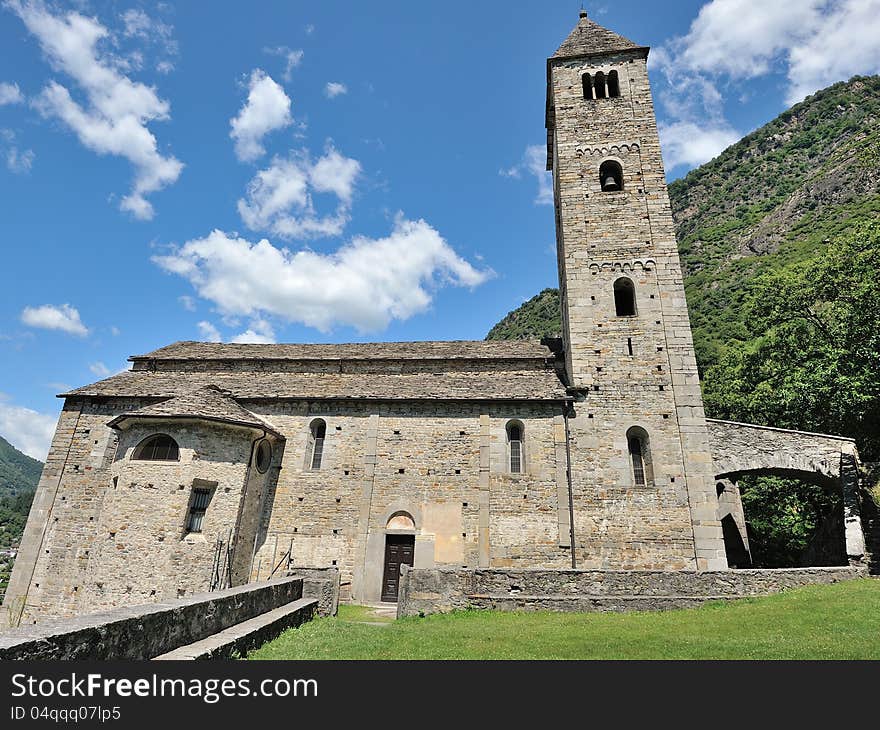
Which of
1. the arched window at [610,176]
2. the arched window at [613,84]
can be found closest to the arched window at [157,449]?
the arched window at [610,176]

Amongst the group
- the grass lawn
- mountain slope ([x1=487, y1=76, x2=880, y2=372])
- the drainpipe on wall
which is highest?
mountain slope ([x1=487, y1=76, x2=880, y2=372])

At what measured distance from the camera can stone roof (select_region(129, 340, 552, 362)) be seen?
22016 mm

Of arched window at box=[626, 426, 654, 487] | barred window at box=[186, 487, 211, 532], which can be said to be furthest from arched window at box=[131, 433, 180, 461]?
arched window at box=[626, 426, 654, 487]

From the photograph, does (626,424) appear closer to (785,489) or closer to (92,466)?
(785,489)

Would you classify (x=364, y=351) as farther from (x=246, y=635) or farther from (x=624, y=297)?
(x=246, y=635)

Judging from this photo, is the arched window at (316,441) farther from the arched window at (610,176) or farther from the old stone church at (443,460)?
the arched window at (610,176)

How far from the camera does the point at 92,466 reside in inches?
731

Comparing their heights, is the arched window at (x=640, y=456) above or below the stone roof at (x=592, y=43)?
below

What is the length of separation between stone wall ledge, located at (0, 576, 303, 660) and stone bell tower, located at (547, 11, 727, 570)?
1157 cm

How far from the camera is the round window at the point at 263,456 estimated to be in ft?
58.1

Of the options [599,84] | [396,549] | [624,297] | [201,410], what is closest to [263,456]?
[201,410]

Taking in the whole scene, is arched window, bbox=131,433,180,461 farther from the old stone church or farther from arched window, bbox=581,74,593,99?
arched window, bbox=581,74,593,99

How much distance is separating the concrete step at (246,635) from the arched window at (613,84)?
26.2m

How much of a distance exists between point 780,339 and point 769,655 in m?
22.6
